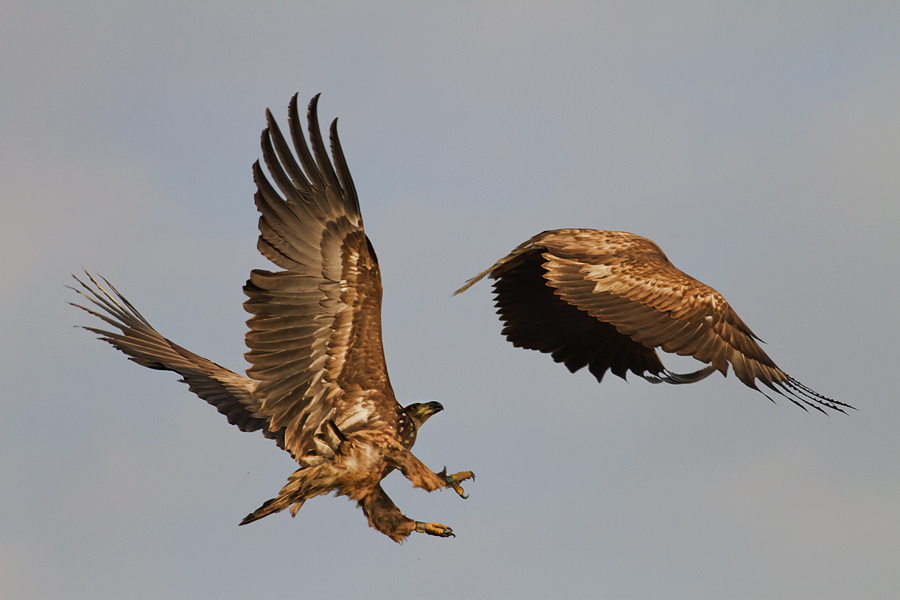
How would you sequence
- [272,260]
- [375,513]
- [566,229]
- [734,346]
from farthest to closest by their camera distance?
[566,229], [734,346], [375,513], [272,260]

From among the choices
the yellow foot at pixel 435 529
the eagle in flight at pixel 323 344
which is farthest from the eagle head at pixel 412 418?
the yellow foot at pixel 435 529

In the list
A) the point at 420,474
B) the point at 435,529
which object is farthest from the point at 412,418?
the point at 435,529

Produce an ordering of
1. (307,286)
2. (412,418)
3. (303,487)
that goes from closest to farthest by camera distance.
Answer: (307,286) < (303,487) < (412,418)

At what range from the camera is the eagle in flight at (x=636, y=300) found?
1043cm

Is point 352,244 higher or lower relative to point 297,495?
higher

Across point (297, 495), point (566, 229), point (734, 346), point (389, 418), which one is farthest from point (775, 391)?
point (297, 495)

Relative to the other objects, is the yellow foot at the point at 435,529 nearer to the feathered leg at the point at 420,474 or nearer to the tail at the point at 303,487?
the feathered leg at the point at 420,474

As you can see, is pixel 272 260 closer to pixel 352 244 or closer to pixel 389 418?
pixel 352 244

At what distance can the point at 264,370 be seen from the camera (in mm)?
9344

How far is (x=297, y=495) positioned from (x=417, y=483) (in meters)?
0.92

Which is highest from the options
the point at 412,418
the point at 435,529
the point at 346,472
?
the point at 412,418

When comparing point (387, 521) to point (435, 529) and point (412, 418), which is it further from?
point (412, 418)

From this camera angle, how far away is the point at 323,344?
943cm

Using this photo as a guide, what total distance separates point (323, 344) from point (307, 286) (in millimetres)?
489
